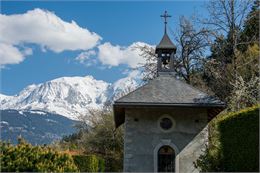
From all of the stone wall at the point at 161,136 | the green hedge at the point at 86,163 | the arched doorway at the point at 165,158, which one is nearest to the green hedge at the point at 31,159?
the stone wall at the point at 161,136

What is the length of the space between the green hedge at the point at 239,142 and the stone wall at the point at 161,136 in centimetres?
454

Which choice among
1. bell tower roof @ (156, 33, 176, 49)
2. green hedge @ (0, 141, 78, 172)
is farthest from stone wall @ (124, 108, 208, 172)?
green hedge @ (0, 141, 78, 172)

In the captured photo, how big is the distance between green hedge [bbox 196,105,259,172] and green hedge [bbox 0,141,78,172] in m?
5.01

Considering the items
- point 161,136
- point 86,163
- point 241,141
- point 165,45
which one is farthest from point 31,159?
point 86,163

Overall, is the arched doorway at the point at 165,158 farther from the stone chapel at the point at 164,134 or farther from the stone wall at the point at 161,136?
the stone wall at the point at 161,136

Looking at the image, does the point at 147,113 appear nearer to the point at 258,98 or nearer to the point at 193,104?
the point at 193,104

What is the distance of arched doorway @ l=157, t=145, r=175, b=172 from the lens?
61.2 ft

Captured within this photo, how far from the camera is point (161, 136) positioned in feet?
61.1

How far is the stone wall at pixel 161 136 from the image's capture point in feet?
60.6

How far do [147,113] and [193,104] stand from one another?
2126mm

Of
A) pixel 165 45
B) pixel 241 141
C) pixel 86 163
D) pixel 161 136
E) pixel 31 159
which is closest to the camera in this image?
pixel 31 159

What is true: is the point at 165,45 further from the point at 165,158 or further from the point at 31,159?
the point at 31,159

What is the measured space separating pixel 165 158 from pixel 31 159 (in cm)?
990

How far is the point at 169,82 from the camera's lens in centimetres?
2030
